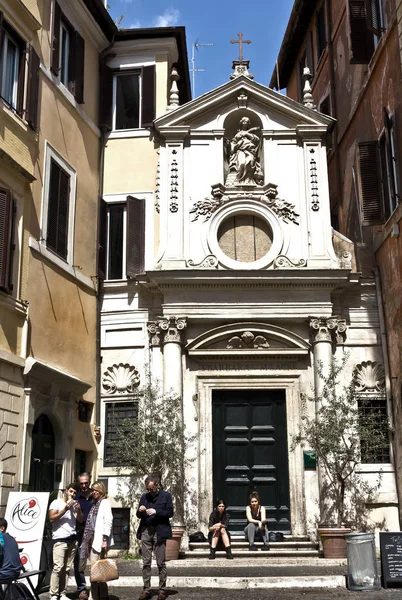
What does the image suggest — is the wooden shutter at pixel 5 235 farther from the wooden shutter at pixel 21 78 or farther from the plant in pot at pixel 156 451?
the plant in pot at pixel 156 451

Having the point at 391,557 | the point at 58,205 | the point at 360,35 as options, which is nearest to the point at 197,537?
the point at 391,557

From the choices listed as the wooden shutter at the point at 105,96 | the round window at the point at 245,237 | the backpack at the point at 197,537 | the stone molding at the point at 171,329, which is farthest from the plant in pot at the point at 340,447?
the wooden shutter at the point at 105,96

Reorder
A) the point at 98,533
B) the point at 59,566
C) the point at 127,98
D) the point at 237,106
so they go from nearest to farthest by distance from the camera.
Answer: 1. the point at 98,533
2. the point at 59,566
3. the point at 237,106
4. the point at 127,98

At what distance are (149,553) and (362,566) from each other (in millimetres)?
3186

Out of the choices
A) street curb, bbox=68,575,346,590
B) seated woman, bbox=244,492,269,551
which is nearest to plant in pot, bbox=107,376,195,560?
seated woman, bbox=244,492,269,551

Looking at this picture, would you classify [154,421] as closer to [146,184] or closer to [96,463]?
[96,463]

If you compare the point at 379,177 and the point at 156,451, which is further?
the point at 379,177

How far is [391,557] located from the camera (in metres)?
11.8

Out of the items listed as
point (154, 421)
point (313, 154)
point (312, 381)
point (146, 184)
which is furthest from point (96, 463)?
point (313, 154)

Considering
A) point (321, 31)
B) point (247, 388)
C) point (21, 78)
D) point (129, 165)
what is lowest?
point (247, 388)

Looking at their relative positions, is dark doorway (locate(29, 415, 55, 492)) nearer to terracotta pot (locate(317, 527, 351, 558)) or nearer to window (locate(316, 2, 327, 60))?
terracotta pot (locate(317, 527, 351, 558))

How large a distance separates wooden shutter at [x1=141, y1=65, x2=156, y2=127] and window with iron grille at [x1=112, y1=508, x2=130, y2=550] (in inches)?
365

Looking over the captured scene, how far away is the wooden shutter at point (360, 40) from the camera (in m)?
18.8

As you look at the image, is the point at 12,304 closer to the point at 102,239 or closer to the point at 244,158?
the point at 102,239
